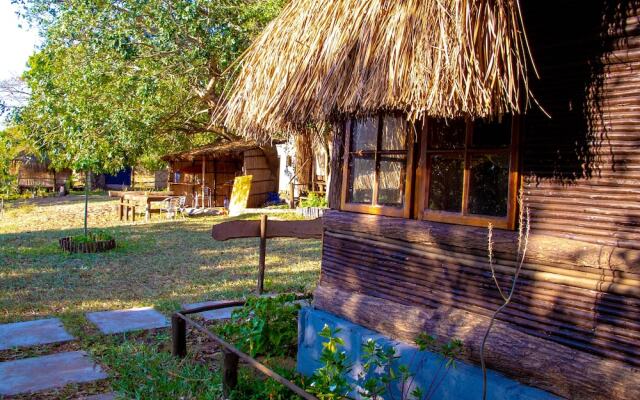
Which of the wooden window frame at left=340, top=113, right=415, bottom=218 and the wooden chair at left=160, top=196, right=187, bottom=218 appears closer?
the wooden window frame at left=340, top=113, right=415, bottom=218

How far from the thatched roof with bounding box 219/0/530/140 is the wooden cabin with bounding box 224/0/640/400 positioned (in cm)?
1

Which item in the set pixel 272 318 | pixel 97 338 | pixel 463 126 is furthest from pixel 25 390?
pixel 463 126

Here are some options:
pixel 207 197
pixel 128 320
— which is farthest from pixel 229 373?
pixel 207 197

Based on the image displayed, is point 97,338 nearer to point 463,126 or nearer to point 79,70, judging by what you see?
point 463,126

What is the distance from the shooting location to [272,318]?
5.34 m

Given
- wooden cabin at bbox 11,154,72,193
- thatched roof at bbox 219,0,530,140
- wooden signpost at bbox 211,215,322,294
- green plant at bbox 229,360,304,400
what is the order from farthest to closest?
wooden cabin at bbox 11,154,72,193
wooden signpost at bbox 211,215,322,294
green plant at bbox 229,360,304,400
thatched roof at bbox 219,0,530,140

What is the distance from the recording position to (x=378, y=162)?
14.0ft

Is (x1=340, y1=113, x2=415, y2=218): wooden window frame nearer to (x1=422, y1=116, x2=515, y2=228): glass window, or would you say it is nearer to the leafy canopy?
(x1=422, y1=116, x2=515, y2=228): glass window

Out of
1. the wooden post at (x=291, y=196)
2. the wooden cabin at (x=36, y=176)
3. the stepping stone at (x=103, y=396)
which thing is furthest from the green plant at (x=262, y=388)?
the wooden cabin at (x=36, y=176)

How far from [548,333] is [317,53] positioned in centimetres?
226

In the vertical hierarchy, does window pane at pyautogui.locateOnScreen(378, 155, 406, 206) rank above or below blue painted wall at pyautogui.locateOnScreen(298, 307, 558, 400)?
above

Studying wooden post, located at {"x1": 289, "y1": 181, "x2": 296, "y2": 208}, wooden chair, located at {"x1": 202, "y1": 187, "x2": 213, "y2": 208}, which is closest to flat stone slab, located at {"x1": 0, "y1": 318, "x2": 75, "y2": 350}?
wooden post, located at {"x1": 289, "y1": 181, "x2": 296, "y2": 208}

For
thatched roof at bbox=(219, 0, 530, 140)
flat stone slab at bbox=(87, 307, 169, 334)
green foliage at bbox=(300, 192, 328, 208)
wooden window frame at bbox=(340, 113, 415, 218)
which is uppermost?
thatched roof at bbox=(219, 0, 530, 140)

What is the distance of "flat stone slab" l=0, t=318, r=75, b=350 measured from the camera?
5.48 m
